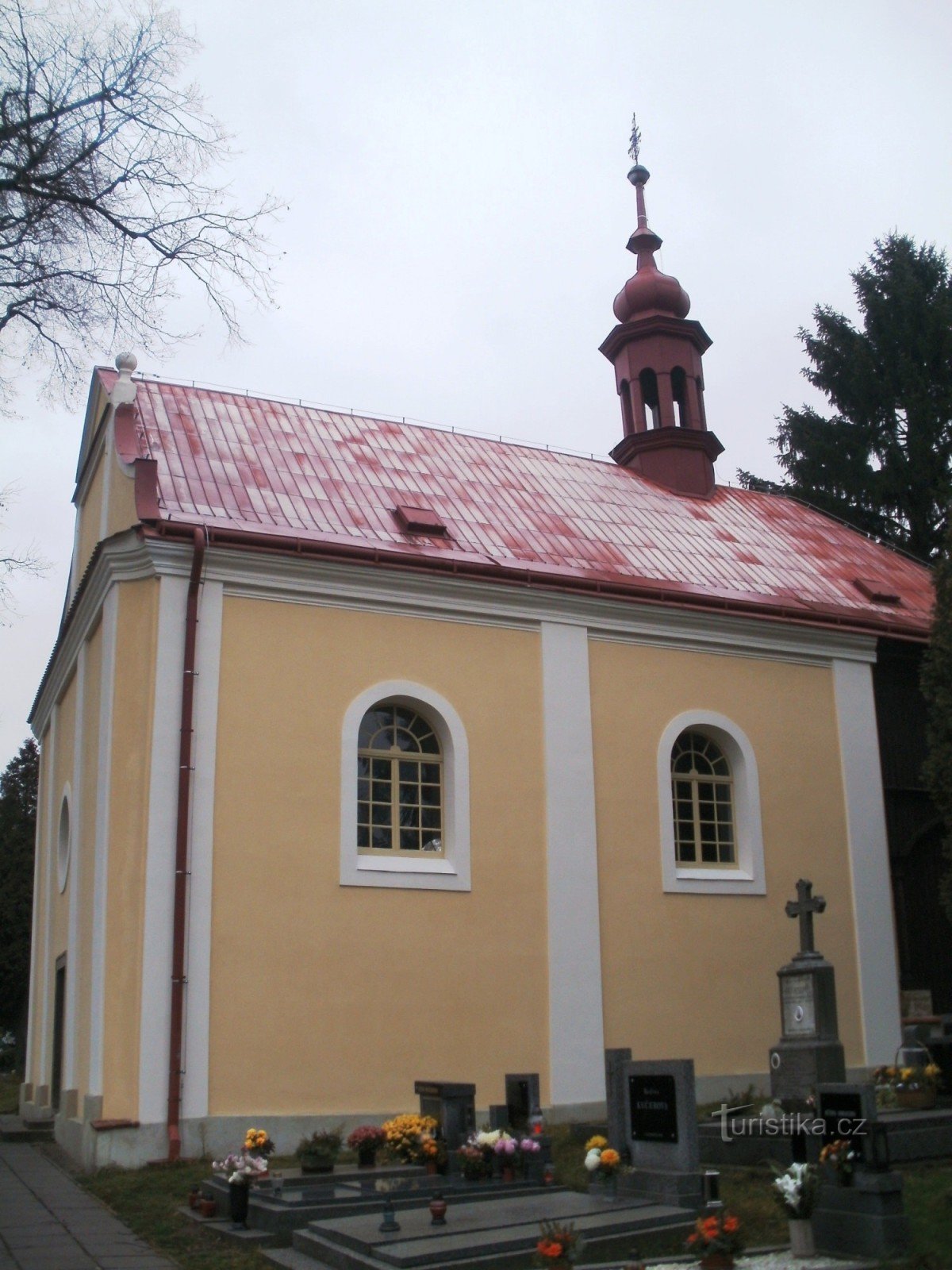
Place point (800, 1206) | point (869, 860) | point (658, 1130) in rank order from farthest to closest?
point (869, 860), point (658, 1130), point (800, 1206)

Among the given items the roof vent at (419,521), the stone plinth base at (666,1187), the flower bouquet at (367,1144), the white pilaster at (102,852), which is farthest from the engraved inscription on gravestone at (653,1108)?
the roof vent at (419,521)

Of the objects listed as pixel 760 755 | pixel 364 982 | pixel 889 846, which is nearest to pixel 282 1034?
pixel 364 982

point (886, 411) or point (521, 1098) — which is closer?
point (521, 1098)

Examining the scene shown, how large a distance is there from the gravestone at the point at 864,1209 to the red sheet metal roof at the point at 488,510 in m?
7.78

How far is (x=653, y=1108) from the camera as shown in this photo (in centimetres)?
909

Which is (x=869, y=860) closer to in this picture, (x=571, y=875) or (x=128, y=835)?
(x=571, y=875)

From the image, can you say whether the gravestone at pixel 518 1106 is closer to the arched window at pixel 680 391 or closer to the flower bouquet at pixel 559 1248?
the flower bouquet at pixel 559 1248

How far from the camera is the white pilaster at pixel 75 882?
1334 cm

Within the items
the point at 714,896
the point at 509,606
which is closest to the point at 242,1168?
the point at 509,606

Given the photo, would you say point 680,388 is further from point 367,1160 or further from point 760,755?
point 367,1160

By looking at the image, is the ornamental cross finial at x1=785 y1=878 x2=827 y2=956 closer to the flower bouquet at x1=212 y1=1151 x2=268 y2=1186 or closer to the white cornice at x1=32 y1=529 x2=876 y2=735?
the white cornice at x1=32 y1=529 x2=876 y2=735

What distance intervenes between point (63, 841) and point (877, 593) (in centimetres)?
1098

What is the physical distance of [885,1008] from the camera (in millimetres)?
15297

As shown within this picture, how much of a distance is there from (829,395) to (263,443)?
16.9 meters
